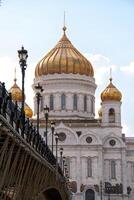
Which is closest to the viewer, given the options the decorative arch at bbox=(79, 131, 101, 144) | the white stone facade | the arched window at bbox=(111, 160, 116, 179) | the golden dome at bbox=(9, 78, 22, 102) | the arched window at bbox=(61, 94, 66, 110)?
the white stone facade

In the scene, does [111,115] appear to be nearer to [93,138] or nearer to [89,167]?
[93,138]

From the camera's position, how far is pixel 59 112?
92312 millimetres

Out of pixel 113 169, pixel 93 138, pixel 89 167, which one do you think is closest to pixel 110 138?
pixel 93 138

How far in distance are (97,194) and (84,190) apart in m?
1.88

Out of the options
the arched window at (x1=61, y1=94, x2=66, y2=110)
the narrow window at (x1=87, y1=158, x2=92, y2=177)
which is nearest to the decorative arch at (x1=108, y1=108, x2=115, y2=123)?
the arched window at (x1=61, y1=94, x2=66, y2=110)

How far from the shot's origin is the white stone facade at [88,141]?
86750 mm

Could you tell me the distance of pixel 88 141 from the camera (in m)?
89.3

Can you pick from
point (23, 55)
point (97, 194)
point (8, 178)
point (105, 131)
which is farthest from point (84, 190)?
point (8, 178)

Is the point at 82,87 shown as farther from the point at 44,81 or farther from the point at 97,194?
the point at 97,194

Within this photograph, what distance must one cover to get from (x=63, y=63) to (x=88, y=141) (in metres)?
13.1

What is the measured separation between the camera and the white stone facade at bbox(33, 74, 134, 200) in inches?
3415

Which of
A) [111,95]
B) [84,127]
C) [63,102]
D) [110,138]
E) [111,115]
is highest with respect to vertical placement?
[111,95]

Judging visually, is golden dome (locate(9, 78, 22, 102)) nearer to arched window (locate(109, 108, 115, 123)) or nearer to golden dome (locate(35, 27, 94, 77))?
golden dome (locate(35, 27, 94, 77))

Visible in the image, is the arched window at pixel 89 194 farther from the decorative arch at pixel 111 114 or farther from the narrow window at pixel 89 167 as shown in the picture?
the decorative arch at pixel 111 114
